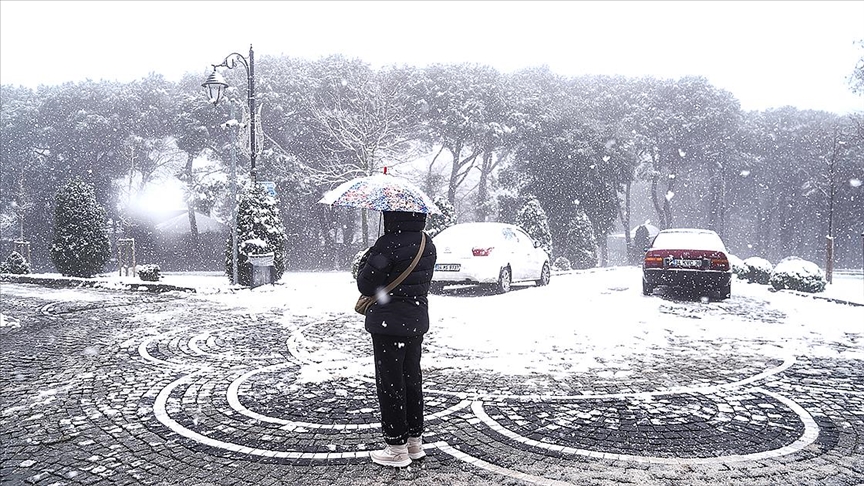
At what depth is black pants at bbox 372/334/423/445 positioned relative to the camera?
3.99m

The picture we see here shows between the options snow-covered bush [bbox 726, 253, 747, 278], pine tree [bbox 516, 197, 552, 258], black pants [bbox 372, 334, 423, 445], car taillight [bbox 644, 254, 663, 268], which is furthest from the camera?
pine tree [bbox 516, 197, 552, 258]

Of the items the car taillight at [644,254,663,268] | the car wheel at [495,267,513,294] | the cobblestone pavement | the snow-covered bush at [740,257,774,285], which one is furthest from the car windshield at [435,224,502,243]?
the snow-covered bush at [740,257,774,285]

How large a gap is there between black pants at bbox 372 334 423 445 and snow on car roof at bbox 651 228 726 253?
35.4ft

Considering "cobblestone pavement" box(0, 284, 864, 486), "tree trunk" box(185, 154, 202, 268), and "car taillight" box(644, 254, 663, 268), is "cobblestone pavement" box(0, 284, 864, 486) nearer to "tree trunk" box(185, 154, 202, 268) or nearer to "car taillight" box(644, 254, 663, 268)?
"car taillight" box(644, 254, 663, 268)

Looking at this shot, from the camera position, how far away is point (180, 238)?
33094mm

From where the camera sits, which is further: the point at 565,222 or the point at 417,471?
the point at 565,222

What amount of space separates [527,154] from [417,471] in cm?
3316

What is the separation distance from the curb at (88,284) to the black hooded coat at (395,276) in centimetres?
1226

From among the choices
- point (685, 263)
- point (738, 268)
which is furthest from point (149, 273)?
point (738, 268)

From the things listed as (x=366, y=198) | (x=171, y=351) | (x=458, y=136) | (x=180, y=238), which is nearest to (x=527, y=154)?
(x=458, y=136)

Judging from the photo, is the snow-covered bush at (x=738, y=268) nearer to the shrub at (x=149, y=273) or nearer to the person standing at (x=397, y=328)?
the shrub at (x=149, y=273)

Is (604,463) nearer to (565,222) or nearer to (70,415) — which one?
(70,415)

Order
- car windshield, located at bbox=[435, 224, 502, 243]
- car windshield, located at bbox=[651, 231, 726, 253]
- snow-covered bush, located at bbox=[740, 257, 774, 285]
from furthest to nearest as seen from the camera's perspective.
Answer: snow-covered bush, located at bbox=[740, 257, 774, 285], car windshield, located at bbox=[435, 224, 502, 243], car windshield, located at bbox=[651, 231, 726, 253]

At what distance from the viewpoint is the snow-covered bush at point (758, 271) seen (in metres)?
18.5
